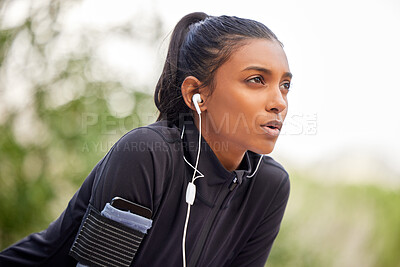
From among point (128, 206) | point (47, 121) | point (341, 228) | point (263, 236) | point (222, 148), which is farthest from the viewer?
point (341, 228)

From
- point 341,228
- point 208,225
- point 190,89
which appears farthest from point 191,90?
point 341,228

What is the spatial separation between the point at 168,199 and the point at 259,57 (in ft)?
1.94

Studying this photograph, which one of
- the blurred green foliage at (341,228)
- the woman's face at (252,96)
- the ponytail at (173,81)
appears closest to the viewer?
the woman's face at (252,96)

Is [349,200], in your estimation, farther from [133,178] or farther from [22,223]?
[22,223]

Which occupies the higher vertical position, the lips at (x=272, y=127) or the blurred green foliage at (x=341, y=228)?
the lips at (x=272, y=127)

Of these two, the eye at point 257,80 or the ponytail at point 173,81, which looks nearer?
the eye at point 257,80

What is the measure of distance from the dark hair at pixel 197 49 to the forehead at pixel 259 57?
2 cm

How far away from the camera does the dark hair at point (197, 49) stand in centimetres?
147

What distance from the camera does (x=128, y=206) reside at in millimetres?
1219

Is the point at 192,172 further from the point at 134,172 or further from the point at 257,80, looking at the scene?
the point at 257,80

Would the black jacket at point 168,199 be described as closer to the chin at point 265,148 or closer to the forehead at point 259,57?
the chin at point 265,148

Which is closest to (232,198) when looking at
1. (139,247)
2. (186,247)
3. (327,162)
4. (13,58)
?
(186,247)

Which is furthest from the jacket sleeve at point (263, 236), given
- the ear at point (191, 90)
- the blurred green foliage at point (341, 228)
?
the blurred green foliage at point (341, 228)

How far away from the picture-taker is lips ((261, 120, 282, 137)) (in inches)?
54.6
